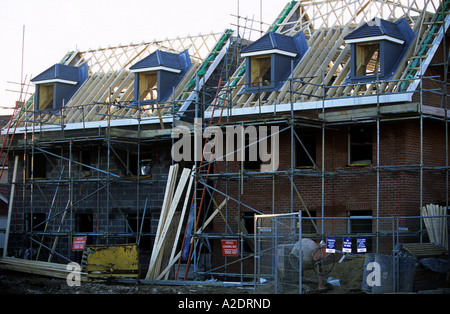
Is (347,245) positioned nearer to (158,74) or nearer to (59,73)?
(158,74)

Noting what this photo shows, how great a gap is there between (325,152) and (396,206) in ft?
10.8

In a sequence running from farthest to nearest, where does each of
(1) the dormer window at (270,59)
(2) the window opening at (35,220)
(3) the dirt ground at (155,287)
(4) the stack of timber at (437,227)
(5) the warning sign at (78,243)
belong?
(2) the window opening at (35,220)
(5) the warning sign at (78,243)
(1) the dormer window at (270,59)
(4) the stack of timber at (437,227)
(3) the dirt ground at (155,287)

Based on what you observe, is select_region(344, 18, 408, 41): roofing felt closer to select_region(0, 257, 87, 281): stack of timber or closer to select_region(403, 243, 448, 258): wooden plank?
select_region(403, 243, 448, 258): wooden plank

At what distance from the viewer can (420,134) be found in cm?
2656

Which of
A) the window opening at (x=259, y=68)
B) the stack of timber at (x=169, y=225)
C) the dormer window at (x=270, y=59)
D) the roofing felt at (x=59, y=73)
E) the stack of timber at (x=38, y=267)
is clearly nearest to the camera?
the stack of timber at (x=169, y=225)

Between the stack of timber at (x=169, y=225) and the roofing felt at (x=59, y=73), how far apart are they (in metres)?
9.75

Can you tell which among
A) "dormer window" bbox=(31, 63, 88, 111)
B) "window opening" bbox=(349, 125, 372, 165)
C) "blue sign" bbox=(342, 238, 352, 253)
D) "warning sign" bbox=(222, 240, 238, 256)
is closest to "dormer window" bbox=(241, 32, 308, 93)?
"window opening" bbox=(349, 125, 372, 165)

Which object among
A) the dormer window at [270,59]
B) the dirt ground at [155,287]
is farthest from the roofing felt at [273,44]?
the dirt ground at [155,287]

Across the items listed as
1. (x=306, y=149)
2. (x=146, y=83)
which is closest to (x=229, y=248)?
(x=306, y=149)

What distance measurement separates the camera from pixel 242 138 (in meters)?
28.3

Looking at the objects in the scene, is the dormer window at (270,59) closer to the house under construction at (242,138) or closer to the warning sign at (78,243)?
the house under construction at (242,138)

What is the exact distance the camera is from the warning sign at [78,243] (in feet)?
104
